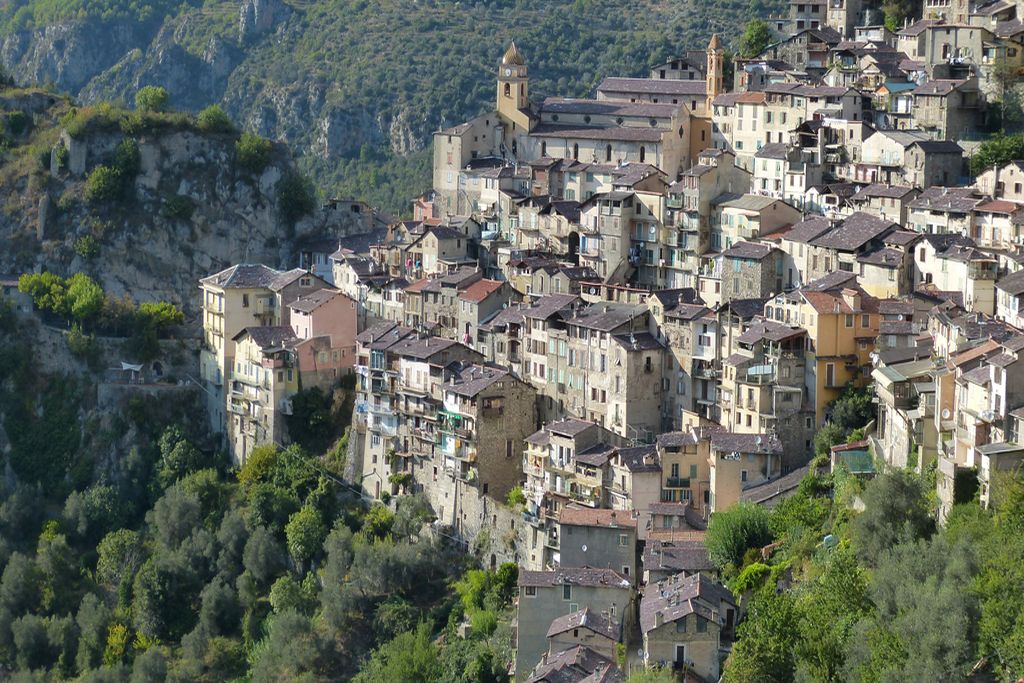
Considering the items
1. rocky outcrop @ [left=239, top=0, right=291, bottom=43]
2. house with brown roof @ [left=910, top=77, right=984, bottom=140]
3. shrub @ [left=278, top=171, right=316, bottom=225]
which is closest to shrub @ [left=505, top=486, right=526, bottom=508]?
house with brown roof @ [left=910, top=77, right=984, bottom=140]

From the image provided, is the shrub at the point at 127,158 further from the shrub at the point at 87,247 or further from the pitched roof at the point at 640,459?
the pitched roof at the point at 640,459

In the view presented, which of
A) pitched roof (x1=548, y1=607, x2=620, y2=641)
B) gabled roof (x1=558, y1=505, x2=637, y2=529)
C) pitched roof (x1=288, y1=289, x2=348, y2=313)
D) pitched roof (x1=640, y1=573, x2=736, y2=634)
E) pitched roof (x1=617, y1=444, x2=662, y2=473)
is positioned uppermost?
pitched roof (x1=288, y1=289, x2=348, y2=313)

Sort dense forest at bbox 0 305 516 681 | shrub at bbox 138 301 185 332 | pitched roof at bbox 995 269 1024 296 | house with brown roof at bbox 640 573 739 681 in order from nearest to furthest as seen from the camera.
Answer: house with brown roof at bbox 640 573 739 681 < pitched roof at bbox 995 269 1024 296 < dense forest at bbox 0 305 516 681 < shrub at bbox 138 301 185 332

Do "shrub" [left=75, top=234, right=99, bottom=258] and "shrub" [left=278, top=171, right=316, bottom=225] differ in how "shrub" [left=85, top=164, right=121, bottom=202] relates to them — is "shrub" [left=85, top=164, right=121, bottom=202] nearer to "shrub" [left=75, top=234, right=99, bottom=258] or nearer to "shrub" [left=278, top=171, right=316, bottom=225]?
"shrub" [left=75, top=234, right=99, bottom=258]

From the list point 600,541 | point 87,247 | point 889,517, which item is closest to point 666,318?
point 600,541

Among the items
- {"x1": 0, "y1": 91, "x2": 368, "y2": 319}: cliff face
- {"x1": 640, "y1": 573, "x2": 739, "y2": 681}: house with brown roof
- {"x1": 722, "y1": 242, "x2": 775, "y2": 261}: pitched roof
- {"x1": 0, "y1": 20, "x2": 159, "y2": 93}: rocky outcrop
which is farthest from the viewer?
{"x1": 0, "y1": 20, "x2": 159, "y2": 93}: rocky outcrop

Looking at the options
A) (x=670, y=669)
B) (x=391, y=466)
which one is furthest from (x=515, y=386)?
(x=670, y=669)

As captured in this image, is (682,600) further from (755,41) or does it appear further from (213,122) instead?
(213,122)
